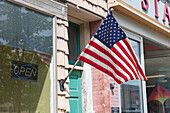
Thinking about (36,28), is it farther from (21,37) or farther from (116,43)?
(116,43)

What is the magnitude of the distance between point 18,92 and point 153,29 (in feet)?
17.8

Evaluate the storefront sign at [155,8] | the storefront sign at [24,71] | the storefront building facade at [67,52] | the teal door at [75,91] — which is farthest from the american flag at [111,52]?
the storefront sign at [155,8]

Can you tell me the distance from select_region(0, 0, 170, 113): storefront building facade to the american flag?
0.62 m

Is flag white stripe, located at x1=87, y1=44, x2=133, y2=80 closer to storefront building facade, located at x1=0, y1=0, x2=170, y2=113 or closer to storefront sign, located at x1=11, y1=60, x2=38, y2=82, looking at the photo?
storefront building facade, located at x1=0, y1=0, x2=170, y2=113

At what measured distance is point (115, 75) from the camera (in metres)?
5.26

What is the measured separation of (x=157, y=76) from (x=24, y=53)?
652 centimetres

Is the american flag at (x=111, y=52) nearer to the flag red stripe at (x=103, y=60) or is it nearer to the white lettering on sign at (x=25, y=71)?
the flag red stripe at (x=103, y=60)

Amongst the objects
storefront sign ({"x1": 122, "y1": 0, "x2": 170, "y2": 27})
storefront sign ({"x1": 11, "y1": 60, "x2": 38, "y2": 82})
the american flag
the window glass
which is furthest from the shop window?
storefront sign ({"x1": 11, "y1": 60, "x2": 38, "y2": 82})

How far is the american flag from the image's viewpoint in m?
5.04

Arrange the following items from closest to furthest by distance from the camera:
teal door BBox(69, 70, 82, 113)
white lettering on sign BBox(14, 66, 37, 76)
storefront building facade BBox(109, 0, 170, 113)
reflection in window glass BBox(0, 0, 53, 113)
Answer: reflection in window glass BBox(0, 0, 53, 113) < white lettering on sign BBox(14, 66, 37, 76) < teal door BBox(69, 70, 82, 113) < storefront building facade BBox(109, 0, 170, 113)

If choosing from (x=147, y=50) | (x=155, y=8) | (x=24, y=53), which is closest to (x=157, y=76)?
(x=147, y=50)

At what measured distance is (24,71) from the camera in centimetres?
469

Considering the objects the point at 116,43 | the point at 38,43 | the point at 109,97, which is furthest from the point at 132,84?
the point at 38,43

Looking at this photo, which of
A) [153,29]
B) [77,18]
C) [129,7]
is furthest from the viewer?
[153,29]
